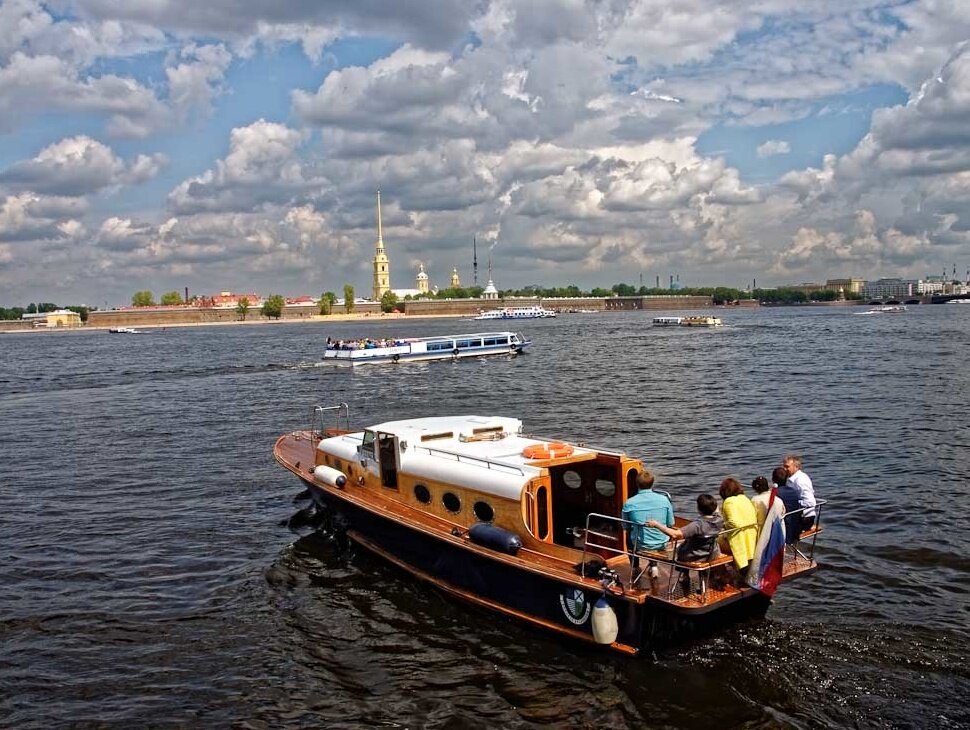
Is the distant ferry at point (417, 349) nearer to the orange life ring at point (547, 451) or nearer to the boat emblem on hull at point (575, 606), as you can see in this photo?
the orange life ring at point (547, 451)

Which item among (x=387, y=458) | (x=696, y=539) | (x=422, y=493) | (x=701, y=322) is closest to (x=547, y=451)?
(x=422, y=493)

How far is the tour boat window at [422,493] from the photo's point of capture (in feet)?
49.4

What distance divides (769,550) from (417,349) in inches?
2637

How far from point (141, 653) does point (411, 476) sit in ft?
17.8

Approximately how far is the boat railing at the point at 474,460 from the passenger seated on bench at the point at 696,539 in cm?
260

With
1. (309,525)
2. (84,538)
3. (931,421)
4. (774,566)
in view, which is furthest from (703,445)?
(84,538)

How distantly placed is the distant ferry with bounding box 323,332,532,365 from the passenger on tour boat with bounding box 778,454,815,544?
6250 cm

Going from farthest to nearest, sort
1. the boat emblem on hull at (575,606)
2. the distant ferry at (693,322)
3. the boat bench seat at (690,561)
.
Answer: the distant ferry at (693,322) < the boat emblem on hull at (575,606) < the boat bench seat at (690,561)

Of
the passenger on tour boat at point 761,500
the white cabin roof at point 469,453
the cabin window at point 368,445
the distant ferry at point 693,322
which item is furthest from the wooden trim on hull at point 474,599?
the distant ferry at point 693,322

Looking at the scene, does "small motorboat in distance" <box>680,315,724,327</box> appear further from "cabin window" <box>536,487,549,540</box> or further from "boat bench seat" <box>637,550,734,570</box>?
"boat bench seat" <box>637,550,734,570</box>

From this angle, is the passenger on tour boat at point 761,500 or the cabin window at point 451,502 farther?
the cabin window at point 451,502

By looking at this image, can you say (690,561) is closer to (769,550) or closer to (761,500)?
(769,550)

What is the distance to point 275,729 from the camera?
11.1 meters

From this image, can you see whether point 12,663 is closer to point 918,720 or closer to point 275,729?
point 275,729
